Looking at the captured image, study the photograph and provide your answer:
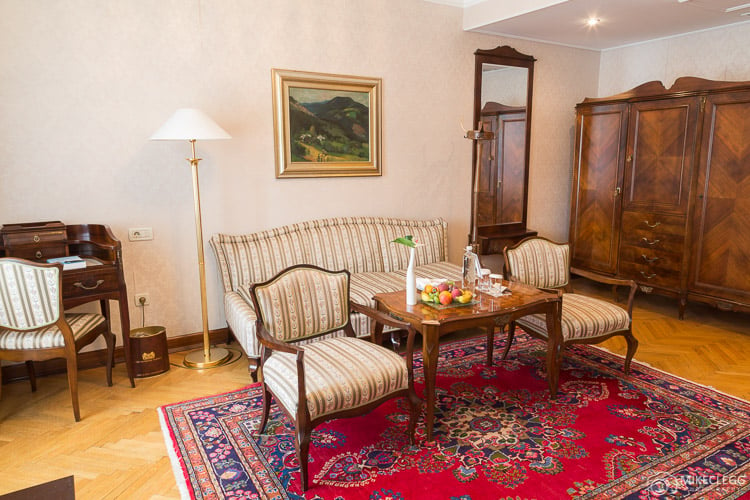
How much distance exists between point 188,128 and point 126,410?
182cm

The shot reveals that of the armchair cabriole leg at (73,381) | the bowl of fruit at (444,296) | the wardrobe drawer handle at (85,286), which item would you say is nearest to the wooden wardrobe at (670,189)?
the bowl of fruit at (444,296)

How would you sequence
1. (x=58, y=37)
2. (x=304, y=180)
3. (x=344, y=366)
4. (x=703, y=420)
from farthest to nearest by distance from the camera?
(x=304, y=180) → (x=58, y=37) → (x=703, y=420) → (x=344, y=366)

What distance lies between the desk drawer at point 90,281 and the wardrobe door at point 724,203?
474 cm

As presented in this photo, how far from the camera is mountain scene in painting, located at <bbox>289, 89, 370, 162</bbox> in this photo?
4.34 meters

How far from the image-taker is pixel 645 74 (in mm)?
5602

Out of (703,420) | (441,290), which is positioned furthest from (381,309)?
(703,420)

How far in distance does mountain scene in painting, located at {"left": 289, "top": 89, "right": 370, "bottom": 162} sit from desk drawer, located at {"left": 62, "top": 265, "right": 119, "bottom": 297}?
173cm

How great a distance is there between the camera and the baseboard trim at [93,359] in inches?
140

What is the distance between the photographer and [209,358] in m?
3.86

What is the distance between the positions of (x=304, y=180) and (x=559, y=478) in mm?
2992

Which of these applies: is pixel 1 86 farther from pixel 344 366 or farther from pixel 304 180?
pixel 344 366

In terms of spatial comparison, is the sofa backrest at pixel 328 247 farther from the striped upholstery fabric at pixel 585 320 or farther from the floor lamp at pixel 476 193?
the striped upholstery fabric at pixel 585 320

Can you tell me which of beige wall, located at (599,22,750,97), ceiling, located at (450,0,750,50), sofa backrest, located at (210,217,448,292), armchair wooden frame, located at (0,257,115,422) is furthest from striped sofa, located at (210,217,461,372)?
beige wall, located at (599,22,750,97)

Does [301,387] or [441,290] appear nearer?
[301,387]
